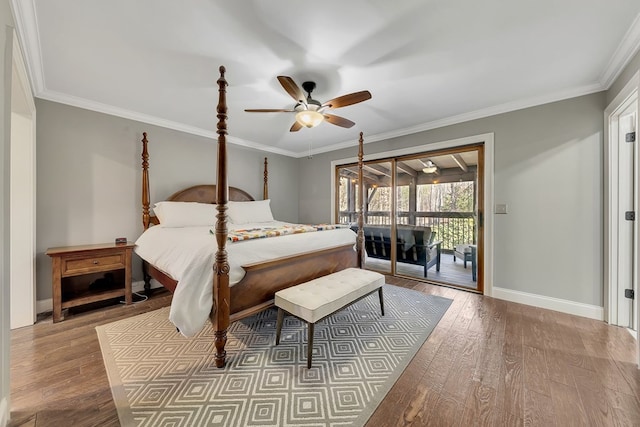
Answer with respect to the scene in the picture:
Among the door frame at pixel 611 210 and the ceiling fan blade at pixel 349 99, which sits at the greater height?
the ceiling fan blade at pixel 349 99

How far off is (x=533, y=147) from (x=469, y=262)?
1837 millimetres

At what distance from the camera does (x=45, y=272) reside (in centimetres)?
263

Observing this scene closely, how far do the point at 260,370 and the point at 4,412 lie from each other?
1.27 metres

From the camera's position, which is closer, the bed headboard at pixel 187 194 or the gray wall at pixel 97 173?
the gray wall at pixel 97 173

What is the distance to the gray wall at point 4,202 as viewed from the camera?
1202 mm

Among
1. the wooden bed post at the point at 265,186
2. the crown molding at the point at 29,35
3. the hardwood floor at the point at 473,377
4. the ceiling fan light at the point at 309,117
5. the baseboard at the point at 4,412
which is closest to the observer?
the baseboard at the point at 4,412

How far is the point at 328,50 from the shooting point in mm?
1949

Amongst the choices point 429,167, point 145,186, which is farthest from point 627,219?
point 145,186

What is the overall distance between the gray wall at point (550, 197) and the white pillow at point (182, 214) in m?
3.78

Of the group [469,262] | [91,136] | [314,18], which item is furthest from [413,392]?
[91,136]

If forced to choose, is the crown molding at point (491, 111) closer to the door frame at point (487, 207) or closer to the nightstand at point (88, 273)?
the door frame at point (487, 207)

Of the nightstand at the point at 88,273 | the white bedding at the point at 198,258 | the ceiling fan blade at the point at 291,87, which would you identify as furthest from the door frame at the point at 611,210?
the nightstand at the point at 88,273

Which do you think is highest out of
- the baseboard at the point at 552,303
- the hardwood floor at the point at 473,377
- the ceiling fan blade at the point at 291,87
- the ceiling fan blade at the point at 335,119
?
the ceiling fan blade at the point at 291,87

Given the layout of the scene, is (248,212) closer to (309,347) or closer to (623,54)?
(309,347)
